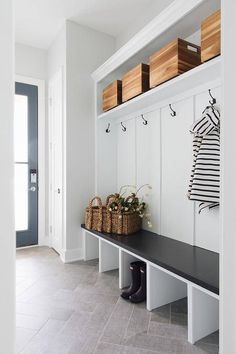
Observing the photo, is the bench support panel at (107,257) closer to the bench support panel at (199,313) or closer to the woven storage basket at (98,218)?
the woven storage basket at (98,218)

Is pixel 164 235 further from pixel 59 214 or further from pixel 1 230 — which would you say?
pixel 1 230

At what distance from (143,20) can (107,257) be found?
260cm

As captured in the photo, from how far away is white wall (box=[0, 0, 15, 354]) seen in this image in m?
0.60

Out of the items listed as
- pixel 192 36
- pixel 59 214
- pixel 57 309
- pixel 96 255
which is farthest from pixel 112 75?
pixel 57 309

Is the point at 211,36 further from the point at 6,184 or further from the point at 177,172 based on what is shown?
the point at 6,184

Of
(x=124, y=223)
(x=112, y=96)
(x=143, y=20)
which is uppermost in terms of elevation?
(x=143, y=20)

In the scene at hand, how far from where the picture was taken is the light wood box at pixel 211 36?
63.1 inches

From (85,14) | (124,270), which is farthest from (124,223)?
(85,14)

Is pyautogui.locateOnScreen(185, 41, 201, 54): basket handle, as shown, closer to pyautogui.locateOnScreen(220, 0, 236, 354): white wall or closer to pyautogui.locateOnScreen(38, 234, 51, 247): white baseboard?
pyautogui.locateOnScreen(220, 0, 236, 354): white wall

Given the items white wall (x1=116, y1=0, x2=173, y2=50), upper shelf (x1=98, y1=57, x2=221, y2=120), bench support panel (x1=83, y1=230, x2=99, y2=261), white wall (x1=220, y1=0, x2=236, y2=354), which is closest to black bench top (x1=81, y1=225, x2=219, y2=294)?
white wall (x1=220, y1=0, x2=236, y2=354)

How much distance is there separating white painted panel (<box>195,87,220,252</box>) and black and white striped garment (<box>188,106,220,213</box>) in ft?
0.32

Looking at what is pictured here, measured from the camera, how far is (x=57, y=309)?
78.2 inches

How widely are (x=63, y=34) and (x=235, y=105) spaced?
8.85 ft

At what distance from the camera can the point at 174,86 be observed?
205 centimetres
